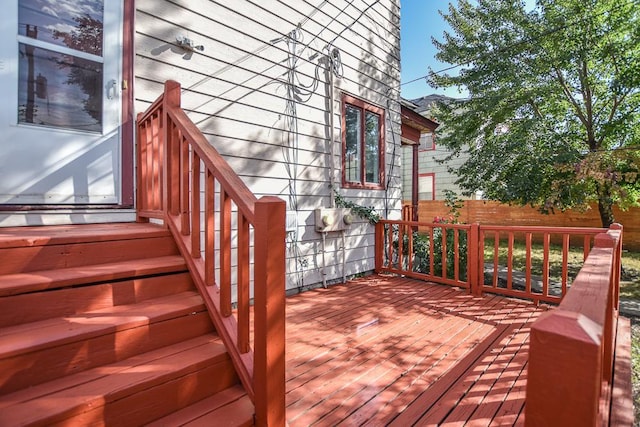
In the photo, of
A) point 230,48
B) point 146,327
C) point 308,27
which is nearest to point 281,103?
point 230,48

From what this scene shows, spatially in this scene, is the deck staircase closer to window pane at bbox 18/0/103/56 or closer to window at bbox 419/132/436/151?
window pane at bbox 18/0/103/56

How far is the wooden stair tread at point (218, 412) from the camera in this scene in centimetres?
138

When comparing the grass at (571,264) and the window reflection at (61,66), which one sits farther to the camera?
the grass at (571,264)

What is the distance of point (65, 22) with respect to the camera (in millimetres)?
2322

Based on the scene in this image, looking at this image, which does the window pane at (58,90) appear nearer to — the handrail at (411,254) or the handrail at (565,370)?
the handrail at (565,370)

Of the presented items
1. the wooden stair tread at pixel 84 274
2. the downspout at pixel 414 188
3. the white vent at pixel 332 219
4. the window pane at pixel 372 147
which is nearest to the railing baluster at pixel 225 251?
the wooden stair tread at pixel 84 274

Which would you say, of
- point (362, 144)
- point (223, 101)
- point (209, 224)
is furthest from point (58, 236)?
point (362, 144)

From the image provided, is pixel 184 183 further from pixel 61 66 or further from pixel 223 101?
pixel 223 101

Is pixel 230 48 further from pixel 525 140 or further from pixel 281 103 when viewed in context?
pixel 525 140

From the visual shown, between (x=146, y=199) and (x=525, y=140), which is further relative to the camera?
(x=525, y=140)

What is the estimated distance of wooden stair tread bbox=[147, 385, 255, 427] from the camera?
1375 millimetres

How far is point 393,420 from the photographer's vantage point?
1698mm

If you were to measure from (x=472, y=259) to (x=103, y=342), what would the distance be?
12.4 ft

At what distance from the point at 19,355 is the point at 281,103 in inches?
123
